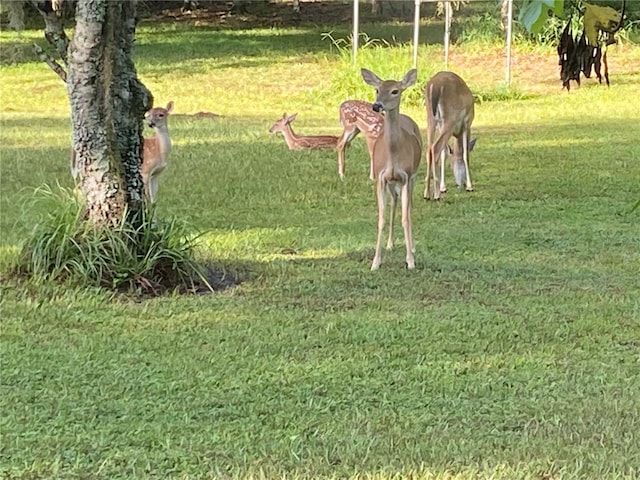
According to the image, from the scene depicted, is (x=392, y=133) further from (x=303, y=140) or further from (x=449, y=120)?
(x=303, y=140)

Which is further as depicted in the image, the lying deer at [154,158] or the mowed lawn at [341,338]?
the lying deer at [154,158]

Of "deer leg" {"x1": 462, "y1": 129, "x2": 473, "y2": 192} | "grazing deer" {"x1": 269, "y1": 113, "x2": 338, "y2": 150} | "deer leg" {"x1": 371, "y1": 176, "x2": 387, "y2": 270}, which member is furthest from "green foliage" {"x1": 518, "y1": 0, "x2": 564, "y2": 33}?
"grazing deer" {"x1": 269, "y1": 113, "x2": 338, "y2": 150}

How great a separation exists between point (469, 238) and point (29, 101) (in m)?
10.8

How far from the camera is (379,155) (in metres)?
6.96

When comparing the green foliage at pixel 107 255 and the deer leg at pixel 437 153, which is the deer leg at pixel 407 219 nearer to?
the green foliage at pixel 107 255

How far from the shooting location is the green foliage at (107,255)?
19.6 ft

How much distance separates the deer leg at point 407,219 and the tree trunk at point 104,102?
162 centimetres

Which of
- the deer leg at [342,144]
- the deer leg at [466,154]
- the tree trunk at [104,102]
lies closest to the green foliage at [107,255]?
A: the tree trunk at [104,102]

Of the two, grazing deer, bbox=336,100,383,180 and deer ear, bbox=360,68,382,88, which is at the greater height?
deer ear, bbox=360,68,382,88

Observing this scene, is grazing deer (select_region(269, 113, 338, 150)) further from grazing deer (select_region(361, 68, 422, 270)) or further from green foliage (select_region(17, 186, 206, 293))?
green foliage (select_region(17, 186, 206, 293))

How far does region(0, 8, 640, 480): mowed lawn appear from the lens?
371cm

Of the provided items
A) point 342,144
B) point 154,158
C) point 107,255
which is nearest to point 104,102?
point 107,255

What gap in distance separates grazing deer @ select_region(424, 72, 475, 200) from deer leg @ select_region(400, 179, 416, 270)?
2.45m

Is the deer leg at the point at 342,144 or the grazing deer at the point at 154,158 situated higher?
the grazing deer at the point at 154,158
